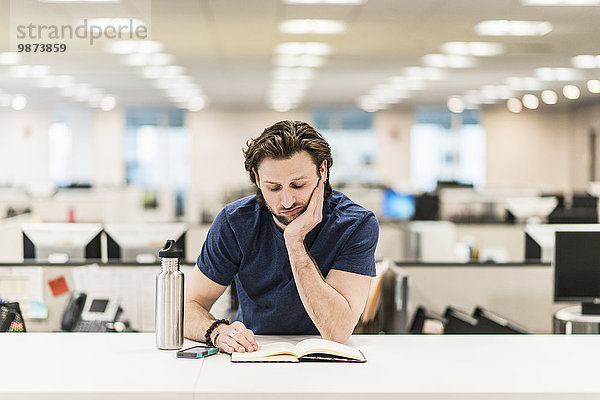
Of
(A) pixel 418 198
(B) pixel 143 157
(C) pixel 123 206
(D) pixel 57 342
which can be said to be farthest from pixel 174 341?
(B) pixel 143 157

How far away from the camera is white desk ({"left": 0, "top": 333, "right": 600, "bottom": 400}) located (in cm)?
144

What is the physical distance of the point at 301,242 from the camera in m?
1.89

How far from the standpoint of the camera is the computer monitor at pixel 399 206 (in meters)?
7.81

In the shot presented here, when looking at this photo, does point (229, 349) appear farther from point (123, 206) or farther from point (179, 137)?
point (179, 137)

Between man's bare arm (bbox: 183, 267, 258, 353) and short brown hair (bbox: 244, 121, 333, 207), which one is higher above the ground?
short brown hair (bbox: 244, 121, 333, 207)

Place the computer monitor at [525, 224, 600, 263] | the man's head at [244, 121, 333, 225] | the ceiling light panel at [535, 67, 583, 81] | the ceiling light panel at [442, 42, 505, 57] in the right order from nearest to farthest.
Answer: the man's head at [244, 121, 333, 225] < the computer monitor at [525, 224, 600, 263] < the ceiling light panel at [442, 42, 505, 57] < the ceiling light panel at [535, 67, 583, 81]

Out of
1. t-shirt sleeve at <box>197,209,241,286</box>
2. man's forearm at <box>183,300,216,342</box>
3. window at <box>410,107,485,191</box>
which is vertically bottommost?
man's forearm at <box>183,300,216,342</box>

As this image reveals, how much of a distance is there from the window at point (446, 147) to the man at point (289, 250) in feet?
52.1

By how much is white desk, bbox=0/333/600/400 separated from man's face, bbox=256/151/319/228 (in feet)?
1.13

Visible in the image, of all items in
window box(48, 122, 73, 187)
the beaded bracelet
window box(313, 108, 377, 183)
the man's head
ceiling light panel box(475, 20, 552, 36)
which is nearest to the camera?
the beaded bracelet

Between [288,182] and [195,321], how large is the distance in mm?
429

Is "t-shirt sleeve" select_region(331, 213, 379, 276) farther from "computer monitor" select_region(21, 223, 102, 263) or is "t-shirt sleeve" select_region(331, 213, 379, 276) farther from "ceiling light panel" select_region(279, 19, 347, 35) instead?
"ceiling light panel" select_region(279, 19, 347, 35)

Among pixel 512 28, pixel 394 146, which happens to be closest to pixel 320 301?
pixel 512 28

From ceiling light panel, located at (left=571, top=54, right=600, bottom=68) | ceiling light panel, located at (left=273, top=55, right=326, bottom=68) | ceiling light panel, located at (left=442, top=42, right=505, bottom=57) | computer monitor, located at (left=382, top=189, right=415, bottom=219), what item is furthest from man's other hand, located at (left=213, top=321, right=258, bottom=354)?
ceiling light panel, located at (left=571, top=54, right=600, bottom=68)
